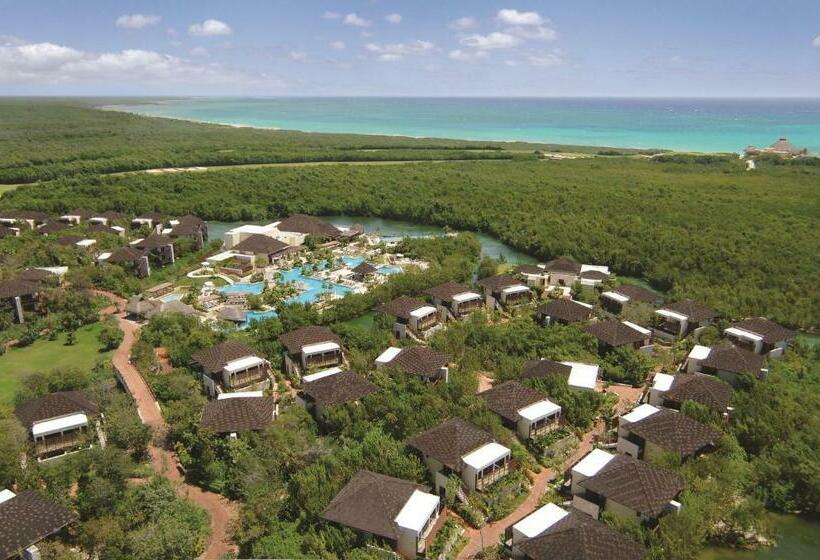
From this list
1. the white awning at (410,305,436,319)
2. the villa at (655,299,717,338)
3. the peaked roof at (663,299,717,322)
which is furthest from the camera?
the white awning at (410,305,436,319)

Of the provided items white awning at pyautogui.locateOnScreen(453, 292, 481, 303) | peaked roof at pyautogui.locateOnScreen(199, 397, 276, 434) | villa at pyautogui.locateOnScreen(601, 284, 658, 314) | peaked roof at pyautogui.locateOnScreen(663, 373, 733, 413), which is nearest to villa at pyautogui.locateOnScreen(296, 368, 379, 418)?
peaked roof at pyautogui.locateOnScreen(199, 397, 276, 434)

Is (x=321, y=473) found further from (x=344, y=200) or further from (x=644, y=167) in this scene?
(x=644, y=167)

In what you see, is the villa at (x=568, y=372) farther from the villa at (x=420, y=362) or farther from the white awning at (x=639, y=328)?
the white awning at (x=639, y=328)

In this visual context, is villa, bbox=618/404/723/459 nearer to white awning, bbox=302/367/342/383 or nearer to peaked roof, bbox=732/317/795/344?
peaked roof, bbox=732/317/795/344

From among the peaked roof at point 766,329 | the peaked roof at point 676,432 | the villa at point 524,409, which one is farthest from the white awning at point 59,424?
the peaked roof at point 766,329

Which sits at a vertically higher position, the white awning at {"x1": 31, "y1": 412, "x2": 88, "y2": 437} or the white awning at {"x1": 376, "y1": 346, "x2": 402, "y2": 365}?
the white awning at {"x1": 376, "y1": 346, "x2": 402, "y2": 365}

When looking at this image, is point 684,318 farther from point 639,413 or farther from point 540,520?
point 540,520

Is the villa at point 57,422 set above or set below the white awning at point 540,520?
below
